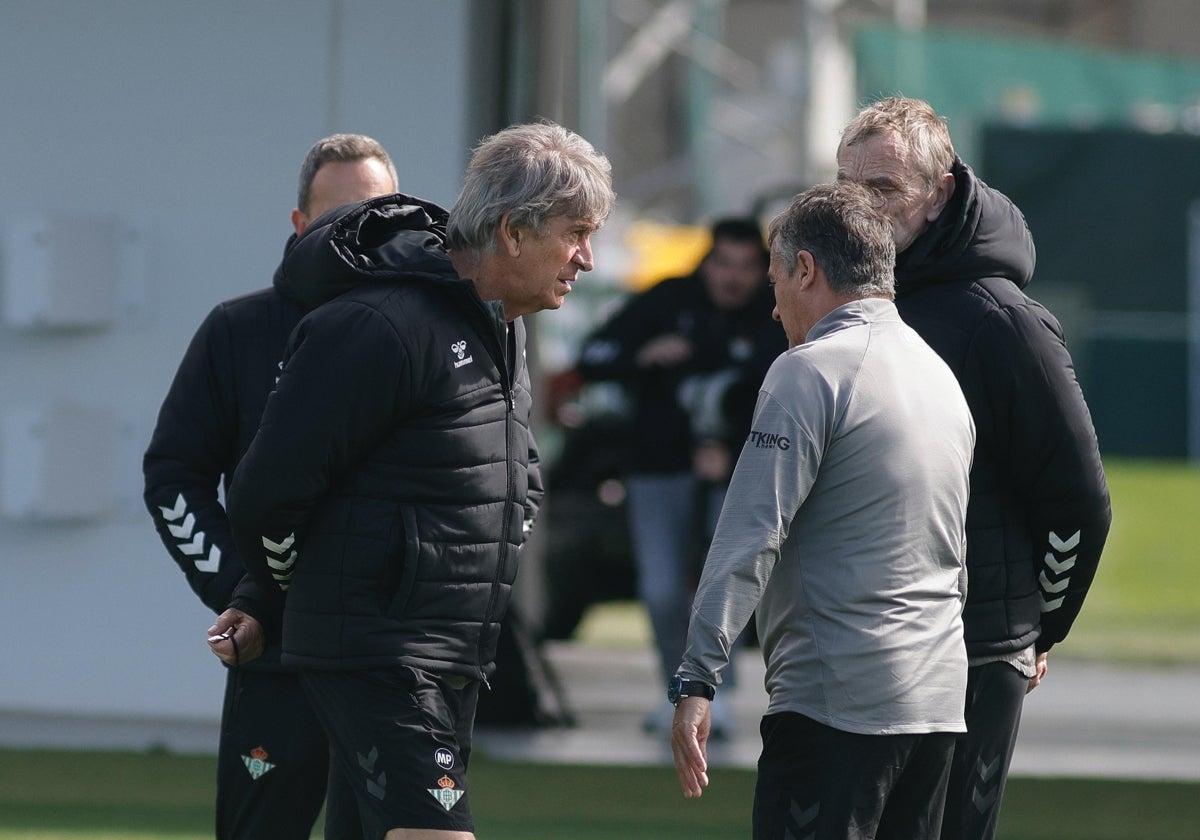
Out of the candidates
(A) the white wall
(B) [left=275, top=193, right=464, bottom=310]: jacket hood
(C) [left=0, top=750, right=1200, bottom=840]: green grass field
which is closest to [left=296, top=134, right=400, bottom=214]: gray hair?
(B) [left=275, top=193, right=464, bottom=310]: jacket hood

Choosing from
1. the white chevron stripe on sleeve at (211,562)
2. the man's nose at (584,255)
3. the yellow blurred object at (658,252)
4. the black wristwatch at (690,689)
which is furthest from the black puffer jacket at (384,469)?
the yellow blurred object at (658,252)

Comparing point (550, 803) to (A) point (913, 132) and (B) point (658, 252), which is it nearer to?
(A) point (913, 132)

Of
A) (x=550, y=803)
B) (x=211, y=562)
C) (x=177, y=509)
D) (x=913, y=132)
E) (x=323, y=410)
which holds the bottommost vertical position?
(x=550, y=803)

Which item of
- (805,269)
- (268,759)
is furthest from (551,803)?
(805,269)

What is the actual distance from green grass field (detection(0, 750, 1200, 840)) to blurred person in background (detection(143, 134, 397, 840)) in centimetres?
196

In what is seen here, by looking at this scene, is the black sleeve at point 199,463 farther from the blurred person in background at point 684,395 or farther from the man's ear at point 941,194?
the blurred person in background at point 684,395

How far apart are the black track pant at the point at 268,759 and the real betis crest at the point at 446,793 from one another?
2.30 ft

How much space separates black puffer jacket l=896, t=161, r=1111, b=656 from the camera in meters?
3.43

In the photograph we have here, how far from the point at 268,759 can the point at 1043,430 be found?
5.73 ft

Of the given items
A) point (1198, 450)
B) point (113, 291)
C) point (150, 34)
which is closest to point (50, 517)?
point (113, 291)

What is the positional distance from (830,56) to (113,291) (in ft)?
55.5

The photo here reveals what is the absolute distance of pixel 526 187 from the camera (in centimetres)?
323

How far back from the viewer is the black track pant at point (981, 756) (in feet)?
11.3

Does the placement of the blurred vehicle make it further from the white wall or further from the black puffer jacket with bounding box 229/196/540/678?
the black puffer jacket with bounding box 229/196/540/678
